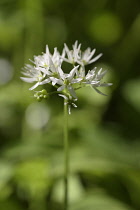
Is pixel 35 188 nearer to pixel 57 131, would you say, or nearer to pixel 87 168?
pixel 87 168

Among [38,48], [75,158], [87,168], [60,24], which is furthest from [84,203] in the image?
[60,24]

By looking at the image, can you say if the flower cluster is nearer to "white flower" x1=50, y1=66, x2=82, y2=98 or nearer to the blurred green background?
"white flower" x1=50, y1=66, x2=82, y2=98

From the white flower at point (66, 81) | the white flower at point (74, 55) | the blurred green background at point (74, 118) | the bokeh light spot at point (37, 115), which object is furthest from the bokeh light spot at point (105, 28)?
the white flower at point (66, 81)

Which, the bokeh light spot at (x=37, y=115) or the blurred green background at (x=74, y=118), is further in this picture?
the bokeh light spot at (x=37, y=115)

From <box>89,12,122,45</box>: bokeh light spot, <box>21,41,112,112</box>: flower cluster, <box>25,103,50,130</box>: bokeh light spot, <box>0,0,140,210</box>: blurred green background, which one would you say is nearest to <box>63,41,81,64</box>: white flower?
<box>21,41,112,112</box>: flower cluster

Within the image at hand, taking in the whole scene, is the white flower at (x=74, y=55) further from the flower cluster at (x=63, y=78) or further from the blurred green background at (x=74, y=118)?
the blurred green background at (x=74, y=118)

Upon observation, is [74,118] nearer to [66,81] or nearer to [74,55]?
[74,55]

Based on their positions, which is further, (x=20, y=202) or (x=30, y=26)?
(x=30, y=26)

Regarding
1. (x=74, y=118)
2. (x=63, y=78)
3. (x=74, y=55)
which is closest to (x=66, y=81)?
(x=63, y=78)
